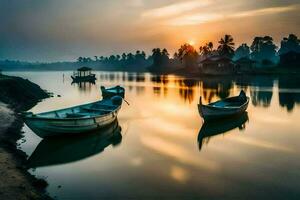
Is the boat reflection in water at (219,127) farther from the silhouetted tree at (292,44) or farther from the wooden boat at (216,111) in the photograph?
the silhouetted tree at (292,44)

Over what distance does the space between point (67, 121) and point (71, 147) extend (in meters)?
1.69

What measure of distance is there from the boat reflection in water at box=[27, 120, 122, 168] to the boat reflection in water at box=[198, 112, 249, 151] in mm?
5891

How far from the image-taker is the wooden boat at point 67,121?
60.2ft

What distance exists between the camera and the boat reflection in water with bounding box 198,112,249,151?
70.2ft

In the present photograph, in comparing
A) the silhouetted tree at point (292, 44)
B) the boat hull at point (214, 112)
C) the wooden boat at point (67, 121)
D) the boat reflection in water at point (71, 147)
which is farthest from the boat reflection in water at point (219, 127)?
the silhouetted tree at point (292, 44)

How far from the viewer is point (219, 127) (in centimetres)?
2433

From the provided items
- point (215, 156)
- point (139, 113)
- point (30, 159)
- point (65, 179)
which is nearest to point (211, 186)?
point (215, 156)

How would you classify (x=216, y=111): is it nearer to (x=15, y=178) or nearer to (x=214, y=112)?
(x=214, y=112)

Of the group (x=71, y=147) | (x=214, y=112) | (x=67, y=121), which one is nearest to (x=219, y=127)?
(x=214, y=112)

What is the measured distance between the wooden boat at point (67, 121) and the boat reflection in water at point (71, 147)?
0.51 metres

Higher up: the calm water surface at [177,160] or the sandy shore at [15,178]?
the sandy shore at [15,178]


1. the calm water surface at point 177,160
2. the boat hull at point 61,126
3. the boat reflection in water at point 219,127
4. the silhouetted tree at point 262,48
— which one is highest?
the silhouetted tree at point 262,48

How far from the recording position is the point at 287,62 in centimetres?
9350

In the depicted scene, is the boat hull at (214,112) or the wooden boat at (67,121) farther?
the boat hull at (214,112)
